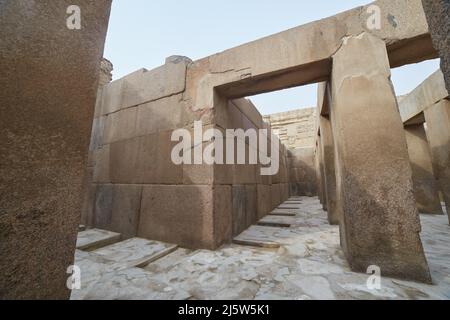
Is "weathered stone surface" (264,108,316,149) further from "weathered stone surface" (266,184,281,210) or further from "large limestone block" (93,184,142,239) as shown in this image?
"large limestone block" (93,184,142,239)

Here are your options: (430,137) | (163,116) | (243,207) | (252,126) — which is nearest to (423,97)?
(430,137)

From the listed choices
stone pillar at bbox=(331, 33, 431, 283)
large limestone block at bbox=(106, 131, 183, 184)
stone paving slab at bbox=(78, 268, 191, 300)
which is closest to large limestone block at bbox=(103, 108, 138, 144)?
large limestone block at bbox=(106, 131, 183, 184)

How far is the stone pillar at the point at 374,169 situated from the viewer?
1.72 meters

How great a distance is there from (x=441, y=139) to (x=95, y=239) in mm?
6701

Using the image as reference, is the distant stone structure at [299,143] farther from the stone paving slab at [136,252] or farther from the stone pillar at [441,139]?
the stone paving slab at [136,252]

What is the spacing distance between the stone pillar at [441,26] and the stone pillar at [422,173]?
5.54 m

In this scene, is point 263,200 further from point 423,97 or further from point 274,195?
point 423,97

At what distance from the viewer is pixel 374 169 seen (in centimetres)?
185

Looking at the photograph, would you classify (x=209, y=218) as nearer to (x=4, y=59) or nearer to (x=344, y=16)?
(x=4, y=59)

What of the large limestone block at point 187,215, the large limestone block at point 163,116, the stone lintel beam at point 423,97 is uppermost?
the stone lintel beam at point 423,97

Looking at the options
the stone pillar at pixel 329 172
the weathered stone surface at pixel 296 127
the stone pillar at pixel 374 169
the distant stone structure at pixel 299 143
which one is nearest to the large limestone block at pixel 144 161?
the stone pillar at pixel 374 169

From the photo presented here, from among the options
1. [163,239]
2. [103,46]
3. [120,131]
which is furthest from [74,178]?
[120,131]
